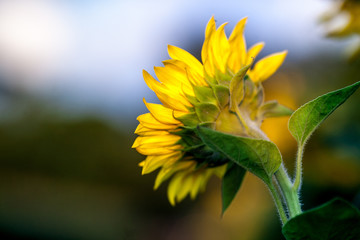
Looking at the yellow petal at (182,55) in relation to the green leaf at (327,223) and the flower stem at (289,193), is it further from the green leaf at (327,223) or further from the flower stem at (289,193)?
the green leaf at (327,223)

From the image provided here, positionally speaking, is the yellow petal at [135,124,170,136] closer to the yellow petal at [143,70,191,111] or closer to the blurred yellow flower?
the yellow petal at [143,70,191,111]

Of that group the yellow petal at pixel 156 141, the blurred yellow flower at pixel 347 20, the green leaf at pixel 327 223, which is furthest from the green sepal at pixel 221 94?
the blurred yellow flower at pixel 347 20

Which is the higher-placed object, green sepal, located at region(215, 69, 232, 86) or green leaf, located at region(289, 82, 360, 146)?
green sepal, located at region(215, 69, 232, 86)

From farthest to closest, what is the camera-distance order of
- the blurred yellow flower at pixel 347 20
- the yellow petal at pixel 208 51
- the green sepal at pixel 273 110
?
→ the blurred yellow flower at pixel 347 20 < the green sepal at pixel 273 110 < the yellow petal at pixel 208 51

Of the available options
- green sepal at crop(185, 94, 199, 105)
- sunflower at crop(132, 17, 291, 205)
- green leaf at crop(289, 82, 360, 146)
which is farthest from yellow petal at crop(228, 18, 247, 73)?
green leaf at crop(289, 82, 360, 146)

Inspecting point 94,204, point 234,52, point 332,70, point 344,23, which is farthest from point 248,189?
point 94,204

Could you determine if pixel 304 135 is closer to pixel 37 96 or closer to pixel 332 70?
pixel 332 70

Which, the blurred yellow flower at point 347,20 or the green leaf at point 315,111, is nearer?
the green leaf at point 315,111

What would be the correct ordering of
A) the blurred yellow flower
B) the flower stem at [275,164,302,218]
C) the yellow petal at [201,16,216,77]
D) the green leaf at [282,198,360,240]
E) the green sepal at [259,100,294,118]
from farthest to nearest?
the blurred yellow flower, the green sepal at [259,100,294,118], the yellow petal at [201,16,216,77], the flower stem at [275,164,302,218], the green leaf at [282,198,360,240]
